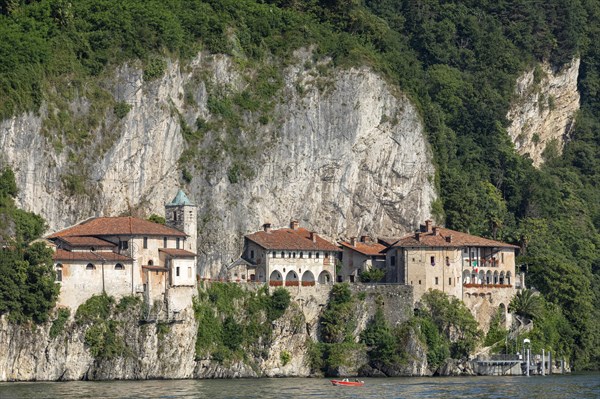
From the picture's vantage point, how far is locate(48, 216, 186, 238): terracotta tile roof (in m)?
123

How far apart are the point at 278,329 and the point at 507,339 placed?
1807cm

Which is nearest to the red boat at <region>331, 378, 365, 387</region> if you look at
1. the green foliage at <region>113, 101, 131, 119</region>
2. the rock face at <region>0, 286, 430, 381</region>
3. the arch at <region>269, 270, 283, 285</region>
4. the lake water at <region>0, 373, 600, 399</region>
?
the lake water at <region>0, 373, 600, 399</region>

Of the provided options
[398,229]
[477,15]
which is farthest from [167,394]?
[477,15]

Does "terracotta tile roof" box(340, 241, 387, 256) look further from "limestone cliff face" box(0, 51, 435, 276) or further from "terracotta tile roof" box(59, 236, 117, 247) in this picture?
"terracotta tile roof" box(59, 236, 117, 247)

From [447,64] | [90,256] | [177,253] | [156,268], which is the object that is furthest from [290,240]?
[447,64]

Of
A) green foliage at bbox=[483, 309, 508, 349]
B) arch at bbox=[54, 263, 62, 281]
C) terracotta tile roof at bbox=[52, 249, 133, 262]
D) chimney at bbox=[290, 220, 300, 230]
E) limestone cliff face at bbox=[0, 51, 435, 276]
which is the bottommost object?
green foliage at bbox=[483, 309, 508, 349]

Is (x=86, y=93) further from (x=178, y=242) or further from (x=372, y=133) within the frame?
(x=372, y=133)

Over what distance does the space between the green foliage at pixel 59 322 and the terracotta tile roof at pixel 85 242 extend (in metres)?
5.44

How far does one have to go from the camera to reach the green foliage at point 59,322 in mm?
116812

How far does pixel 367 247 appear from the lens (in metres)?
138

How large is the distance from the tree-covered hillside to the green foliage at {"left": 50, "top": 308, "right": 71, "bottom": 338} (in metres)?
13.9

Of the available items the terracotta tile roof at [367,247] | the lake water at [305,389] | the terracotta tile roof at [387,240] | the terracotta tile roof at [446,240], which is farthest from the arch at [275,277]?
the lake water at [305,389]

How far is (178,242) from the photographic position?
127 meters

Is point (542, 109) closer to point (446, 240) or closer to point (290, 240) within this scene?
point (446, 240)
